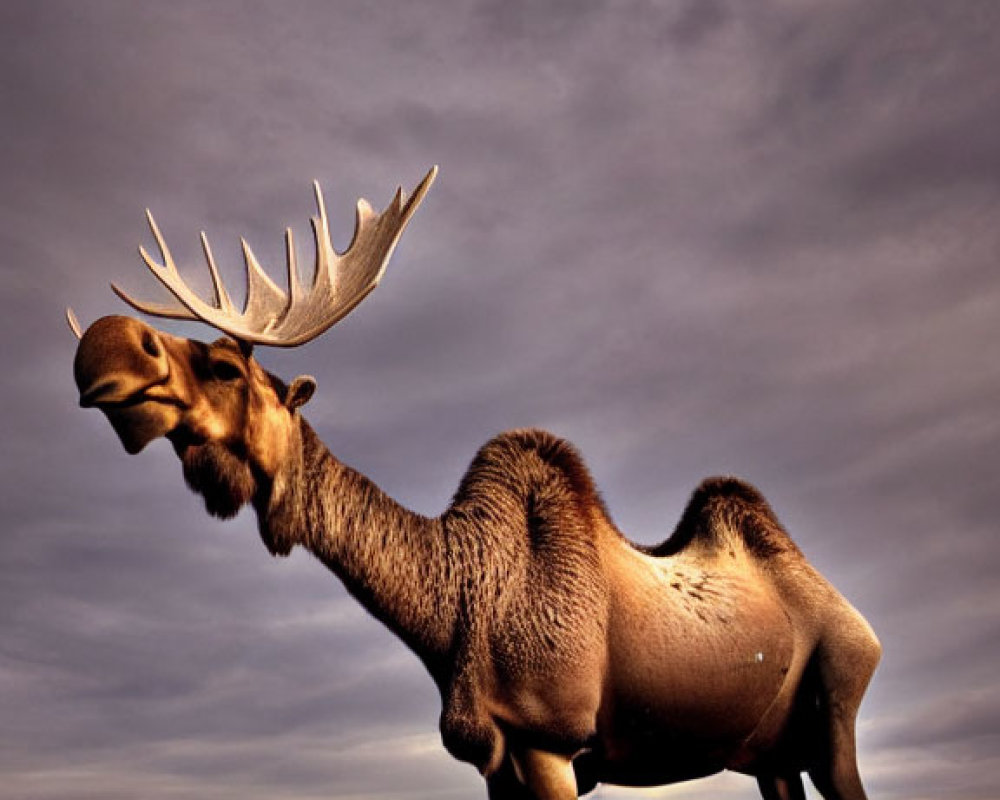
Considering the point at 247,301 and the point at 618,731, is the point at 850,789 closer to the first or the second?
the point at 618,731

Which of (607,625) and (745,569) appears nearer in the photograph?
(607,625)

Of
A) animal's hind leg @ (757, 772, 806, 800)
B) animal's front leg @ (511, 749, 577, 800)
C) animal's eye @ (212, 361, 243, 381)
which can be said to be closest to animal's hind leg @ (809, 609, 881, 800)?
animal's hind leg @ (757, 772, 806, 800)

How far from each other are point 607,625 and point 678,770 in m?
1.27

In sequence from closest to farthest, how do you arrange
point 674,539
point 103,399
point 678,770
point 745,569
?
point 103,399
point 678,770
point 745,569
point 674,539

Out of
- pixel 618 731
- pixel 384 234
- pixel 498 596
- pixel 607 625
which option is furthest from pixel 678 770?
pixel 384 234

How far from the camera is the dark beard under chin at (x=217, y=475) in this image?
633 centimetres

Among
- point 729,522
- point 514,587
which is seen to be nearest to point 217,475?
point 514,587

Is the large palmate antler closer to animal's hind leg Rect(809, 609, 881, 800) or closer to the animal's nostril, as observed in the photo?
the animal's nostril

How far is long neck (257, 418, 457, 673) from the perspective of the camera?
21.4 feet

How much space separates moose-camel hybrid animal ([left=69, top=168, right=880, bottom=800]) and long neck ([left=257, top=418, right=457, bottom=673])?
0.03 ft

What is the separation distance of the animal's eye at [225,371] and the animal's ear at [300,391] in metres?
0.31

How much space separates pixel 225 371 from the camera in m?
6.43

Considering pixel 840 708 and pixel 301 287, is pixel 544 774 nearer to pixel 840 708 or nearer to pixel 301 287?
pixel 840 708

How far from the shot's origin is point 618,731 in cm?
687
